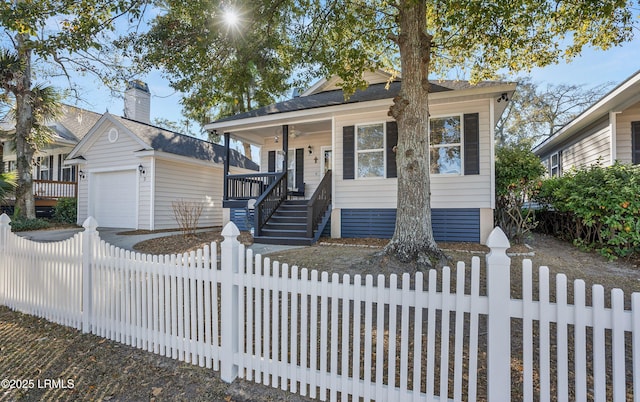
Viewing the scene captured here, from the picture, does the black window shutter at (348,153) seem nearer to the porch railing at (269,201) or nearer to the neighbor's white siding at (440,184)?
the neighbor's white siding at (440,184)

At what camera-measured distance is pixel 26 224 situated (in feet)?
38.7

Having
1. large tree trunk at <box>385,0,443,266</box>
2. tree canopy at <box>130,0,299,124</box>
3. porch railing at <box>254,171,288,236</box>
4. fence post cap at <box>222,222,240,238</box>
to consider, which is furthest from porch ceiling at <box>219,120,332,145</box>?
fence post cap at <box>222,222,240,238</box>

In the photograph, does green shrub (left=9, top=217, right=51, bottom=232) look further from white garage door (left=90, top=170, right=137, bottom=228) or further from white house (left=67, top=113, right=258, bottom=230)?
white garage door (left=90, top=170, right=137, bottom=228)

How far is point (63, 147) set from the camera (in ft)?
58.0

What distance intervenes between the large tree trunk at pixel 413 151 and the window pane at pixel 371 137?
3.33 meters

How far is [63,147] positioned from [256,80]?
1145 centimetres

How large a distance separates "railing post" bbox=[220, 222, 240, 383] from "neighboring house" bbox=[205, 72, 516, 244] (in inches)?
212

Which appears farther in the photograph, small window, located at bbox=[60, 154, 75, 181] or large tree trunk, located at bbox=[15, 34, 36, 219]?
small window, located at bbox=[60, 154, 75, 181]

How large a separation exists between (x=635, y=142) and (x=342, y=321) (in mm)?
11290

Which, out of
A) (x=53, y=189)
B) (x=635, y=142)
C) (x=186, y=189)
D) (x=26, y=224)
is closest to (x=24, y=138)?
(x=26, y=224)

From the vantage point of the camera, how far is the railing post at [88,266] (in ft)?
11.8

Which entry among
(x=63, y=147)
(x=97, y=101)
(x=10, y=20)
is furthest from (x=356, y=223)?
(x=63, y=147)

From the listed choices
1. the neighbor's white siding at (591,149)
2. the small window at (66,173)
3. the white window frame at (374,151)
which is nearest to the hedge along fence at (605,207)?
the neighbor's white siding at (591,149)

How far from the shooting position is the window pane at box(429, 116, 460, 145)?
8.41m
